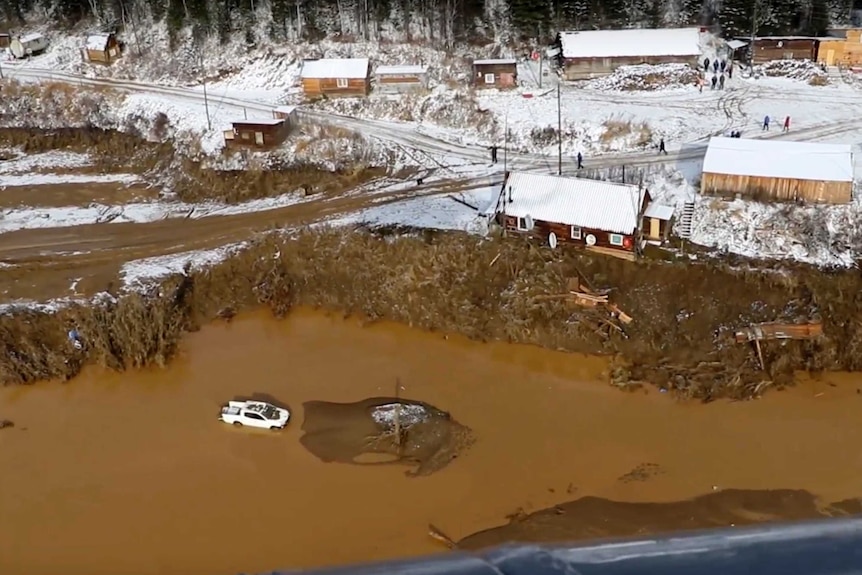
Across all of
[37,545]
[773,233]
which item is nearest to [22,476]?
[37,545]

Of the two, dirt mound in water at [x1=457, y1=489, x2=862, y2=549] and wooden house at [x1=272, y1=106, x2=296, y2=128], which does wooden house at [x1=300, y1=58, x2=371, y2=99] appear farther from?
dirt mound in water at [x1=457, y1=489, x2=862, y2=549]

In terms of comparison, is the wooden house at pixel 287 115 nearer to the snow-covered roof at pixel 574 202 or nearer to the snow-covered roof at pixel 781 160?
the snow-covered roof at pixel 574 202

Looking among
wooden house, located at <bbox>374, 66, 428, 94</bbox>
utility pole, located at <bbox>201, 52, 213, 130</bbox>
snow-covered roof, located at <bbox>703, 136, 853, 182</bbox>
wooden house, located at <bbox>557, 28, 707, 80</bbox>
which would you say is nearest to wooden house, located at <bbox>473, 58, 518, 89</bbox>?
wooden house, located at <bbox>374, 66, 428, 94</bbox>

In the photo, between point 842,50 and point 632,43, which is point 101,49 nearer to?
point 632,43

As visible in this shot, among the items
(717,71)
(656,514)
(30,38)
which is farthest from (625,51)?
(30,38)

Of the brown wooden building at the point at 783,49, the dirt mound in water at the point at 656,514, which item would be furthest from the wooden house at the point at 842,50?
the dirt mound in water at the point at 656,514

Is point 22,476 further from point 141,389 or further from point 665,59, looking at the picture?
point 665,59
